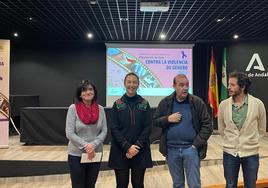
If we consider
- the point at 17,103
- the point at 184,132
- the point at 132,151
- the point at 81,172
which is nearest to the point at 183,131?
the point at 184,132

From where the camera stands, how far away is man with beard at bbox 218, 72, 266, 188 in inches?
94.7

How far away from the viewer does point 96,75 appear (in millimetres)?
9672

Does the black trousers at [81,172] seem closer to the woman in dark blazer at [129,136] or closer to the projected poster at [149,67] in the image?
the woman in dark blazer at [129,136]

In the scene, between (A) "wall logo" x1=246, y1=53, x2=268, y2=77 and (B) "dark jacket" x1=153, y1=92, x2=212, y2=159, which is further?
(A) "wall logo" x1=246, y1=53, x2=268, y2=77

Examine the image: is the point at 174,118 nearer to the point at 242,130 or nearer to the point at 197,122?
the point at 197,122

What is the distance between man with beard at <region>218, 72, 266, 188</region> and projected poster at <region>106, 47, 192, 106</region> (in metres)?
6.84

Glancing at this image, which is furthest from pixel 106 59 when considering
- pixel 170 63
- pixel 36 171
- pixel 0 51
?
pixel 36 171

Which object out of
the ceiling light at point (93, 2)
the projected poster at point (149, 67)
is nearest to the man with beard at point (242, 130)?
the ceiling light at point (93, 2)

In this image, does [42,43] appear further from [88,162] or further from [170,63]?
[88,162]

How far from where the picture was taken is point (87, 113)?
8.48ft

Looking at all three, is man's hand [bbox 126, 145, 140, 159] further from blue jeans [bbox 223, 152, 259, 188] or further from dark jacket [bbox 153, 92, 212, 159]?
blue jeans [bbox 223, 152, 259, 188]

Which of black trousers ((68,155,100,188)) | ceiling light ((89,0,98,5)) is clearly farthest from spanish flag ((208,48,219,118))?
black trousers ((68,155,100,188))

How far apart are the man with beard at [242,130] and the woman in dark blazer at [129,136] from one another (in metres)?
0.65

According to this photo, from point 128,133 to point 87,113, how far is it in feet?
1.23
